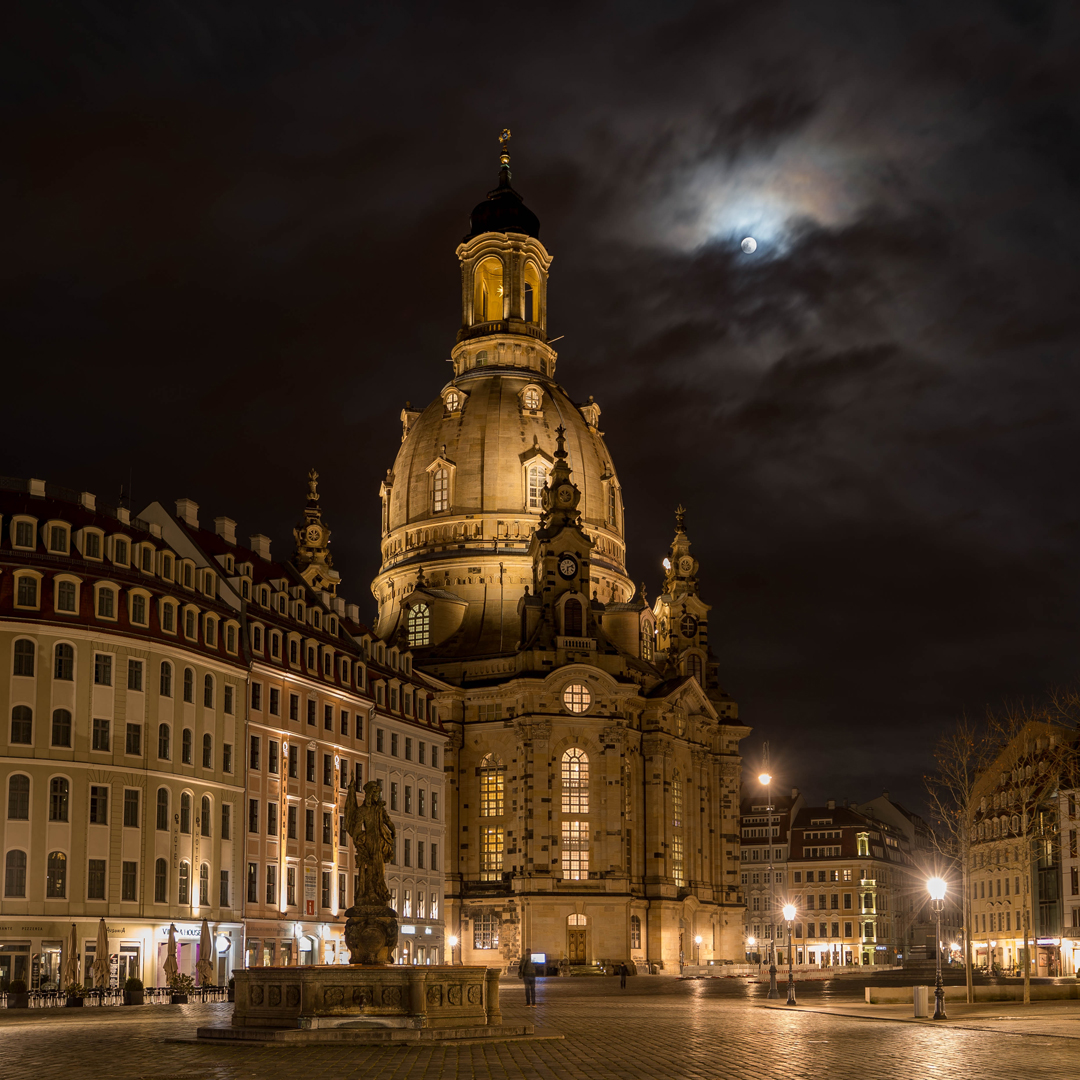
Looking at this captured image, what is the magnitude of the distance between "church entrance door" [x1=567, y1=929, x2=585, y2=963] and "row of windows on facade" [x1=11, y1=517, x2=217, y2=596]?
60076mm

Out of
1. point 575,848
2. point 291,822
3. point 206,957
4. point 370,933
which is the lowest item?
point 206,957

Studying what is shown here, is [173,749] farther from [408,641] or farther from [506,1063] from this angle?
[408,641]

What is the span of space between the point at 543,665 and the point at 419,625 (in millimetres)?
15517

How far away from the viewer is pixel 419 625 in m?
143

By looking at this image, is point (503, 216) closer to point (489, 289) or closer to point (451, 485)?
point (489, 289)

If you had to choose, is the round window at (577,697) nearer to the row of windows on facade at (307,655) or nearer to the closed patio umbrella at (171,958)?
the row of windows on facade at (307,655)

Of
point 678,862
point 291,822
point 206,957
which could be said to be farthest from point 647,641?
point 206,957

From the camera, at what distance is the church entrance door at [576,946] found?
127 m

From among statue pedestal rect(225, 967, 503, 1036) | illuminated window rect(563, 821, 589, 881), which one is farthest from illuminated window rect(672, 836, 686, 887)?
statue pedestal rect(225, 967, 503, 1036)

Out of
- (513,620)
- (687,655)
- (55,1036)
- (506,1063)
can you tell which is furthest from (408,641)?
(506,1063)

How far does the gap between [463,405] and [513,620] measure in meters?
22.2

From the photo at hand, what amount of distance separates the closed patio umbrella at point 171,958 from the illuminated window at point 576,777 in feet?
209

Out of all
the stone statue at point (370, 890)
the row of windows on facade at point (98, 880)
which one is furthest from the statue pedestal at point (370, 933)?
the row of windows on facade at point (98, 880)

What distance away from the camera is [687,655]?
15938cm
